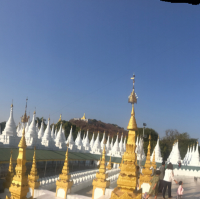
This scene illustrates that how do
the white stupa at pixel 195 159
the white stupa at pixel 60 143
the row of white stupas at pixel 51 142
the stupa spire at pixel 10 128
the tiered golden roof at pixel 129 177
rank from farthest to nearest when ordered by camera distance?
the white stupa at pixel 195 159 → the white stupa at pixel 60 143 → the stupa spire at pixel 10 128 → the row of white stupas at pixel 51 142 → the tiered golden roof at pixel 129 177

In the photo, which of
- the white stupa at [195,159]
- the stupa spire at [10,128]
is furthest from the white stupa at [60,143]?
the white stupa at [195,159]

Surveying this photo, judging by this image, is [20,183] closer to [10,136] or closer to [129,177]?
[129,177]

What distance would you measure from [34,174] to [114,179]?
24.1 feet

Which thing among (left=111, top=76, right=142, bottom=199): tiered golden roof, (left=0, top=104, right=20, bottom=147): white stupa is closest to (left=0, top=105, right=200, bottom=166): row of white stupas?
(left=0, top=104, right=20, bottom=147): white stupa

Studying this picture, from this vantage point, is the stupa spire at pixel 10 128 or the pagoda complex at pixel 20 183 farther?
the stupa spire at pixel 10 128

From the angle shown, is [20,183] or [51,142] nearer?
[20,183]

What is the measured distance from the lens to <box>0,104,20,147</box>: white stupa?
60.9 feet

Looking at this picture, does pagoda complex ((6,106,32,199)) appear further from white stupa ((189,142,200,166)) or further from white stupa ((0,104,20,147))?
white stupa ((189,142,200,166))

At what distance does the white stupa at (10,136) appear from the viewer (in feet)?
60.9

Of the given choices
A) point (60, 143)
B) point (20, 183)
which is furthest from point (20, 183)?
point (60, 143)

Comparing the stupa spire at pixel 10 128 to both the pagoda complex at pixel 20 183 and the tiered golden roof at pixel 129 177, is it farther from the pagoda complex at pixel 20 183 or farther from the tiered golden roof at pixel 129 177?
the tiered golden roof at pixel 129 177

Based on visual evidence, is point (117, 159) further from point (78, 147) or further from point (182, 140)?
point (182, 140)

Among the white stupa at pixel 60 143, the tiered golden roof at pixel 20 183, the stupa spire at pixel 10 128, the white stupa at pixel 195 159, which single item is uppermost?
the stupa spire at pixel 10 128

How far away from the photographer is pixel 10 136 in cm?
1867
